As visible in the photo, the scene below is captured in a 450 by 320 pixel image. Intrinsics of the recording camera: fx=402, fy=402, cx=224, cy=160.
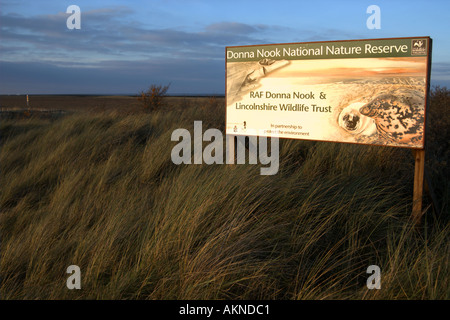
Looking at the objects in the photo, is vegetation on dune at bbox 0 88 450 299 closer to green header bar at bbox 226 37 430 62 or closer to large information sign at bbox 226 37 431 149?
large information sign at bbox 226 37 431 149

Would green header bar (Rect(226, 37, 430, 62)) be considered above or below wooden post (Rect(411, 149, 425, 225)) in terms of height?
above

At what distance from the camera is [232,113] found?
6.55 m

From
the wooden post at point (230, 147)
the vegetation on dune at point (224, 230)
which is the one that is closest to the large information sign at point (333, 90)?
the wooden post at point (230, 147)

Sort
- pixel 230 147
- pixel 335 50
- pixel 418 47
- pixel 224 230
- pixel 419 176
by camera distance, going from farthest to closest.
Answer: pixel 230 147 → pixel 335 50 → pixel 419 176 → pixel 418 47 → pixel 224 230

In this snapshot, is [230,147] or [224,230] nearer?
[224,230]

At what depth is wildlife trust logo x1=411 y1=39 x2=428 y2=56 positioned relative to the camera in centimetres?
482

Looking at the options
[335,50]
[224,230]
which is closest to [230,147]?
[335,50]

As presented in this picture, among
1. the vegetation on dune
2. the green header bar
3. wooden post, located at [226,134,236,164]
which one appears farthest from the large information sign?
the vegetation on dune

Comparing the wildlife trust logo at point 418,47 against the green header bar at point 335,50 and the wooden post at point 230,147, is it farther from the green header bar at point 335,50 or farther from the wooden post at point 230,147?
the wooden post at point 230,147

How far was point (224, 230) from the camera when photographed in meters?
3.60

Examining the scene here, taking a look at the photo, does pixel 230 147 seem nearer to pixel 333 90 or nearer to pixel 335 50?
pixel 333 90

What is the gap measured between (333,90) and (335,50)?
534mm

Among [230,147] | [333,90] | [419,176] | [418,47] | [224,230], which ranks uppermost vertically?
[418,47]

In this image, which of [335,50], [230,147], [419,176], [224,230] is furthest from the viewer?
[230,147]
